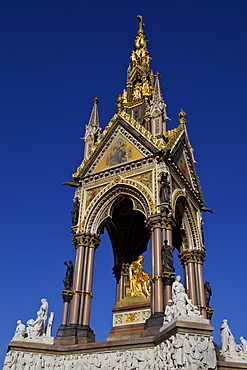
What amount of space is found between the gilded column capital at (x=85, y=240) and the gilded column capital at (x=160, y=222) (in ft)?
9.63

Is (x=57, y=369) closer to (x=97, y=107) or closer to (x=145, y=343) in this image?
(x=145, y=343)

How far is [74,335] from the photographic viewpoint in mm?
15711

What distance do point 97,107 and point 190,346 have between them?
15.4 m

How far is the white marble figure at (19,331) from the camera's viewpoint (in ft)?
49.8

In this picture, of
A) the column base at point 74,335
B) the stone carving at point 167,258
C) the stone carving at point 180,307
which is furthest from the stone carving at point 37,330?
the stone carving at point 180,307

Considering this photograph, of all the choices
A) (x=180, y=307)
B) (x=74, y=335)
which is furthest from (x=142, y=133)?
(x=180, y=307)

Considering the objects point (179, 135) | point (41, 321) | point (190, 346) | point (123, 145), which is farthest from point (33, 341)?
point (179, 135)

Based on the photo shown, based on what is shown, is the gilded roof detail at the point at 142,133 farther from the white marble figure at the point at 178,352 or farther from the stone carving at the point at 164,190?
the white marble figure at the point at 178,352

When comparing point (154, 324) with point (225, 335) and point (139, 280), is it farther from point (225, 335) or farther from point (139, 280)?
point (139, 280)

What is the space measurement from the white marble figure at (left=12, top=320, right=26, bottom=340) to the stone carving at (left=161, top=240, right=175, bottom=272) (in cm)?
578

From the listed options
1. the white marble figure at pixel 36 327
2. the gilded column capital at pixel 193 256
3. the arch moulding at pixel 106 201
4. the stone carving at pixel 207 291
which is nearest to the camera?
the white marble figure at pixel 36 327

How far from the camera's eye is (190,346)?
1105 centimetres

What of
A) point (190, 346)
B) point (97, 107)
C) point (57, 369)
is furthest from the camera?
point (97, 107)

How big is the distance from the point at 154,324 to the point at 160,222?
4.02 metres
